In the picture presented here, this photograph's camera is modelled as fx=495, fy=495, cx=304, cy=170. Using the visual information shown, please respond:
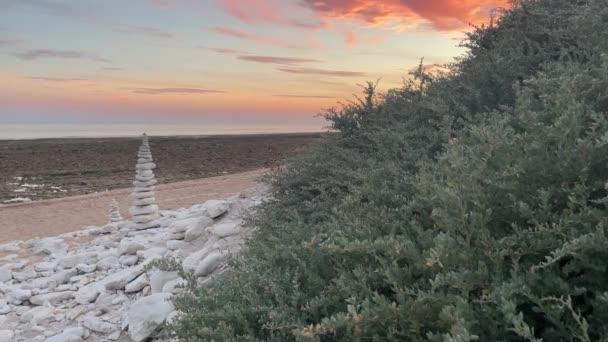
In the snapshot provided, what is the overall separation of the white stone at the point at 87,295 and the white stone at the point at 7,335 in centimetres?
100

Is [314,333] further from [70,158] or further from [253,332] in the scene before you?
[70,158]

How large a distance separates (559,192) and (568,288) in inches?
30.7

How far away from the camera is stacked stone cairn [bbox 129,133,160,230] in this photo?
1209cm

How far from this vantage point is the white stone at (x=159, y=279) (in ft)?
22.9

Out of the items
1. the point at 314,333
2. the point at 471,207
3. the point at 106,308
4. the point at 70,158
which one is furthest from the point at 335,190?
the point at 70,158

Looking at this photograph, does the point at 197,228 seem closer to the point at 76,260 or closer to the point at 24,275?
the point at 76,260

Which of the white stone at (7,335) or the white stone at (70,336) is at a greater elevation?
the white stone at (70,336)

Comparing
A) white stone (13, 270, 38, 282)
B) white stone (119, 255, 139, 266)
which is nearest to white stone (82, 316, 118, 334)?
white stone (119, 255, 139, 266)

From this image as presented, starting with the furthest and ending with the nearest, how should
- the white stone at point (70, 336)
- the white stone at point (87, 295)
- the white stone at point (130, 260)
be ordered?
the white stone at point (130, 260) → the white stone at point (87, 295) → the white stone at point (70, 336)

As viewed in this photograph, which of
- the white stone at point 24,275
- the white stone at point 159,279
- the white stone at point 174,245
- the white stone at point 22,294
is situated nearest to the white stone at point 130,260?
the white stone at point 174,245

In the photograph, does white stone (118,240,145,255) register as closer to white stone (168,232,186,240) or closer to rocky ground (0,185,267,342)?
rocky ground (0,185,267,342)

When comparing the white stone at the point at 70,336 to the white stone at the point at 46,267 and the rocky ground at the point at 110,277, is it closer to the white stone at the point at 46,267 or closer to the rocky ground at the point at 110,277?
the rocky ground at the point at 110,277

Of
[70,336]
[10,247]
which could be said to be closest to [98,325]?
[70,336]

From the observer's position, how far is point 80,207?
18.7 m
